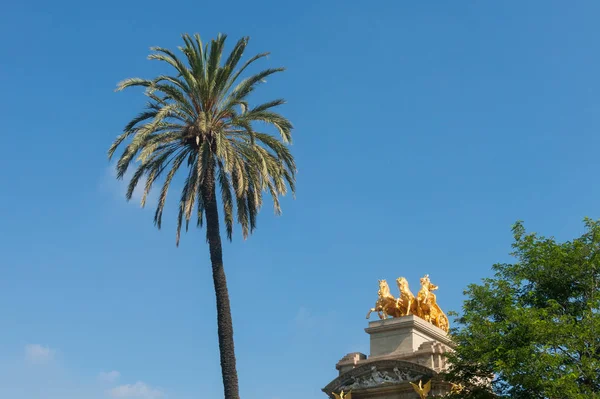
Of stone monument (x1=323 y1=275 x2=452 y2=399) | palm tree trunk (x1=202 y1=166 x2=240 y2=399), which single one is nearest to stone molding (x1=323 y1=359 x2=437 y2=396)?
stone monument (x1=323 y1=275 x2=452 y2=399)

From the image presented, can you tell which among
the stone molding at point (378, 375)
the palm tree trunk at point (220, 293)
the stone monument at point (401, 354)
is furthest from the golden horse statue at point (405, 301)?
the palm tree trunk at point (220, 293)

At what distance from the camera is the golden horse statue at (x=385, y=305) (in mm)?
40406

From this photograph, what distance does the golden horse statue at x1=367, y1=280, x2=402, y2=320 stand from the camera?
40.4 metres

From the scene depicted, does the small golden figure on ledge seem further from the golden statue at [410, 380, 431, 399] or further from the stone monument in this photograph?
the golden statue at [410, 380, 431, 399]

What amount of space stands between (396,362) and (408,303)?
4497mm

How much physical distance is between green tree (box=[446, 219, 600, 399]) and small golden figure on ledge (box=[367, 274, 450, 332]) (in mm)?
6965

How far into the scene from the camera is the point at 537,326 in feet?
92.1

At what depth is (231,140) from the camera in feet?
113

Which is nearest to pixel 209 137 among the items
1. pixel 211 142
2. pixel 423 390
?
pixel 211 142

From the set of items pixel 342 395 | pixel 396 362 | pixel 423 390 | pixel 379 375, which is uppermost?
pixel 396 362

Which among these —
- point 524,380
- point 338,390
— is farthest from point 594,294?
point 338,390

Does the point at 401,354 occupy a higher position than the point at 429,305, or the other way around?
the point at 429,305

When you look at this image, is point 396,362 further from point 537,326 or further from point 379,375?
point 537,326

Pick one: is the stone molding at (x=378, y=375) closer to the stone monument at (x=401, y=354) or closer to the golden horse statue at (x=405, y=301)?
the stone monument at (x=401, y=354)
